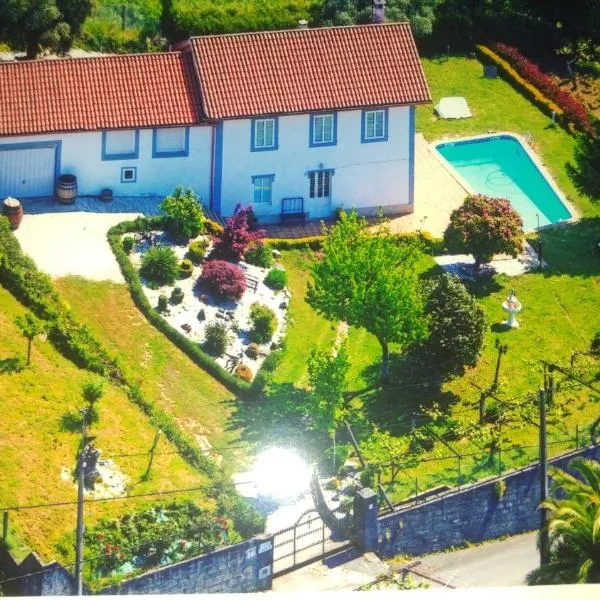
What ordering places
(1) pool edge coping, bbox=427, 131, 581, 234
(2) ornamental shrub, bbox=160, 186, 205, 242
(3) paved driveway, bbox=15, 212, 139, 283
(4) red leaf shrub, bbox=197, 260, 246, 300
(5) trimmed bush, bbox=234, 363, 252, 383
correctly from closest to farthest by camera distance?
(5) trimmed bush, bbox=234, 363, 252, 383
(3) paved driveway, bbox=15, 212, 139, 283
(4) red leaf shrub, bbox=197, 260, 246, 300
(2) ornamental shrub, bbox=160, 186, 205, 242
(1) pool edge coping, bbox=427, 131, 581, 234

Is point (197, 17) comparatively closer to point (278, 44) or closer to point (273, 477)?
point (278, 44)

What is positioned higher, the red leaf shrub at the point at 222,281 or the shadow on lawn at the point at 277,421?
the red leaf shrub at the point at 222,281

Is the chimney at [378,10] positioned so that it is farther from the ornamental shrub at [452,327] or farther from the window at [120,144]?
the ornamental shrub at [452,327]

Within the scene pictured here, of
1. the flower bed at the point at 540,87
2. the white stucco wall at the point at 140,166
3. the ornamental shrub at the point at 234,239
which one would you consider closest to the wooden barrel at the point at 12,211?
the white stucco wall at the point at 140,166

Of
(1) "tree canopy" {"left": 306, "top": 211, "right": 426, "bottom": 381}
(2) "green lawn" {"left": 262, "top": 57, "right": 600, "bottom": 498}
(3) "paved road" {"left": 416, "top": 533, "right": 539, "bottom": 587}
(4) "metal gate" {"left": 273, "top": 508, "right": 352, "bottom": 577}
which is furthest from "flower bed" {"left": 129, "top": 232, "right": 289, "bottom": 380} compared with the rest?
(3) "paved road" {"left": 416, "top": 533, "right": 539, "bottom": 587}

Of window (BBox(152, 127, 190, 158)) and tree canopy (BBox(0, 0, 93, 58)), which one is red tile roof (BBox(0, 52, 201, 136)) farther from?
tree canopy (BBox(0, 0, 93, 58))

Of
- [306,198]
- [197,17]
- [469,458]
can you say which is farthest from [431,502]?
[197,17]
